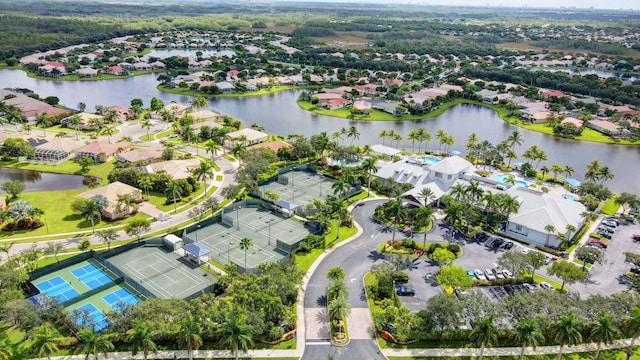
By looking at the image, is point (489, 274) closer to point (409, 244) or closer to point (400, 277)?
point (409, 244)

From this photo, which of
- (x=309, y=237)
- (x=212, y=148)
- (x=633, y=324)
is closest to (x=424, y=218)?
(x=309, y=237)

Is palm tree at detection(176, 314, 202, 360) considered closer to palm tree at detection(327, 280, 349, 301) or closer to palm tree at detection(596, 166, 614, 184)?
palm tree at detection(327, 280, 349, 301)

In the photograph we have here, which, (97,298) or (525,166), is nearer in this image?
(97,298)

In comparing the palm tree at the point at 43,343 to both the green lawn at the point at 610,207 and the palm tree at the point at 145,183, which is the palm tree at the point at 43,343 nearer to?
the palm tree at the point at 145,183

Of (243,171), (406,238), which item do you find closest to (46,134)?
(243,171)

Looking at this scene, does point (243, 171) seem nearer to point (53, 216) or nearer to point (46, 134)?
point (53, 216)

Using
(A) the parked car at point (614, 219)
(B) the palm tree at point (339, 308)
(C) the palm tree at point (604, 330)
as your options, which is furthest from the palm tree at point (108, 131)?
(A) the parked car at point (614, 219)
